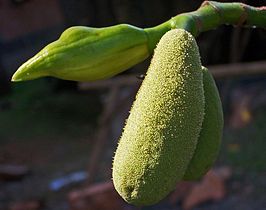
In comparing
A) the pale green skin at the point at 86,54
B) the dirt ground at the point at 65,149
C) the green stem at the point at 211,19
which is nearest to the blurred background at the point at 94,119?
the dirt ground at the point at 65,149

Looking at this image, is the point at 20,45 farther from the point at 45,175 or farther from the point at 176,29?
the point at 176,29

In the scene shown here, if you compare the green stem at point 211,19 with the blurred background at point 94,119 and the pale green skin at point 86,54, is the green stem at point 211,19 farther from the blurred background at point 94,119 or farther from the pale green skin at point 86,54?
the blurred background at point 94,119

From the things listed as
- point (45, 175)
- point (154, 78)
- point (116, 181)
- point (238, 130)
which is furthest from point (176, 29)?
point (45, 175)

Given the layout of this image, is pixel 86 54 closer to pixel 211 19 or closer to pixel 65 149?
pixel 211 19

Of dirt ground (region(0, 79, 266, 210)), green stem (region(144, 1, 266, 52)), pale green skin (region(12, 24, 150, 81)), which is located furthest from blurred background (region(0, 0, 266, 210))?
pale green skin (region(12, 24, 150, 81))

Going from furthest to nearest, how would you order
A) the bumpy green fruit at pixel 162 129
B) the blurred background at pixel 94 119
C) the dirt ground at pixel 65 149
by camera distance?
1. the dirt ground at pixel 65 149
2. the blurred background at pixel 94 119
3. the bumpy green fruit at pixel 162 129

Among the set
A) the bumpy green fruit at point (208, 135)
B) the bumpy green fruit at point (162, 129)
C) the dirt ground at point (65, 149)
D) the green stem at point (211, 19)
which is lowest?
the dirt ground at point (65, 149)
